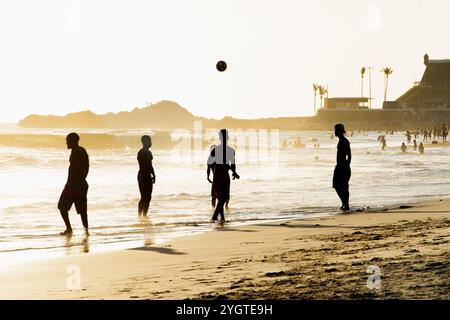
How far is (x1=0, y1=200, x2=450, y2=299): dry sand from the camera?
20.7ft

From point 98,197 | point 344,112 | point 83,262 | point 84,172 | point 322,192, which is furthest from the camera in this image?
point 344,112

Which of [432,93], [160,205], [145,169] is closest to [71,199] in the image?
[145,169]

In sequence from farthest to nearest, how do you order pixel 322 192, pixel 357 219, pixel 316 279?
pixel 322 192 < pixel 357 219 < pixel 316 279

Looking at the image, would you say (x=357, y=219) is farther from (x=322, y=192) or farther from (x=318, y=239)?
(x=322, y=192)

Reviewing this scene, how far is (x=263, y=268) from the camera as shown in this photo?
303 inches

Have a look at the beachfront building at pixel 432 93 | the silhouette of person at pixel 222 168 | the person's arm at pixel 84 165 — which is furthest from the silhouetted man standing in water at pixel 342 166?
the beachfront building at pixel 432 93

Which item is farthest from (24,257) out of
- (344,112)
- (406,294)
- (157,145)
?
(344,112)

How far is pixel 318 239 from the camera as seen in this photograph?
1043cm

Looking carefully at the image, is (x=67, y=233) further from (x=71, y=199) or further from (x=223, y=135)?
(x=223, y=135)

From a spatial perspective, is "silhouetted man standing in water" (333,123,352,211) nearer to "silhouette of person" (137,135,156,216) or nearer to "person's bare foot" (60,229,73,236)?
"silhouette of person" (137,135,156,216)

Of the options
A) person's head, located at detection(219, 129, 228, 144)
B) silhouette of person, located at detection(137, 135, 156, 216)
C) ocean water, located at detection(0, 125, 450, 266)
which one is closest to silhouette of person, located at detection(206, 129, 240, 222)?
person's head, located at detection(219, 129, 228, 144)

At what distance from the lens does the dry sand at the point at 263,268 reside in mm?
6301

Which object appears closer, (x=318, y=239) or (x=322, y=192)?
(x=318, y=239)
